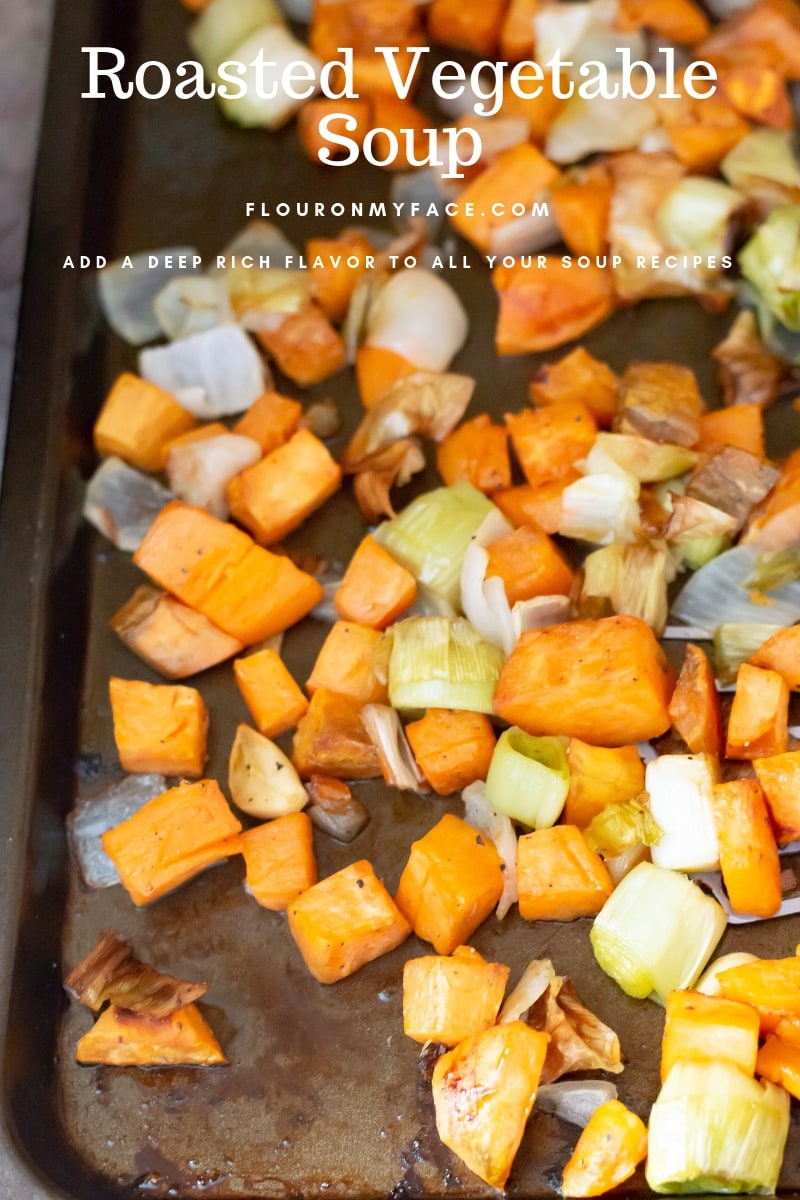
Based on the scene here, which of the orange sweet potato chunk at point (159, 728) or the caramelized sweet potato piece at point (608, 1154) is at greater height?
the orange sweet potato chunk at point (159, 728)

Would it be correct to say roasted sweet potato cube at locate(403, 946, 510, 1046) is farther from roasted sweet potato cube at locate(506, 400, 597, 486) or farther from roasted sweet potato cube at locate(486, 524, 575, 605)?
roasted sweet potato cube at locate(506, 400, 597, 486)

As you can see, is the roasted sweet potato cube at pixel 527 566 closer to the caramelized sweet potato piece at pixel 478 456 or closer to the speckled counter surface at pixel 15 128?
the caramelized sweet potato piece at pixel 478 456

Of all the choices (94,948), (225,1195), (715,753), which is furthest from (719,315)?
(225,1195)

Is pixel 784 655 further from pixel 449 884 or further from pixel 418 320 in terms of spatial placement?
pixel 418 320

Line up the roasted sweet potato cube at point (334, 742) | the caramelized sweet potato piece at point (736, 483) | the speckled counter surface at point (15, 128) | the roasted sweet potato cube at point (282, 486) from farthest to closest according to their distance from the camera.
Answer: the speckled counter surface at point (15, 128) → the roasted sweet potato cube at point (282, 486) → the caramelized sweet potato piece at point (736, 483) → the roasted sweet potato cube at point (334, 742)

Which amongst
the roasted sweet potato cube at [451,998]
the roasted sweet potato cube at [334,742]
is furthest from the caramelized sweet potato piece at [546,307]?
the roasted sweet potato cube at [451,998]

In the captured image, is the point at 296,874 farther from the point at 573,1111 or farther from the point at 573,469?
the point at 573,469

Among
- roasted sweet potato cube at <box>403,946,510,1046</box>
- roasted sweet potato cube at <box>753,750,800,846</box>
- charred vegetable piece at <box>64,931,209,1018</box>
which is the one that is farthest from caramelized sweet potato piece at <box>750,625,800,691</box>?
charred vegetable piece at <box>64,931,209,1018</box>
